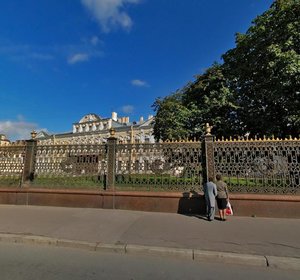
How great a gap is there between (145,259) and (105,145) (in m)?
6.15

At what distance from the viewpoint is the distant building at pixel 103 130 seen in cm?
5647

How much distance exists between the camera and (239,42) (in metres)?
16.8

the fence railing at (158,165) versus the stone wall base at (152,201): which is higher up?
the fence railing at (158,165)

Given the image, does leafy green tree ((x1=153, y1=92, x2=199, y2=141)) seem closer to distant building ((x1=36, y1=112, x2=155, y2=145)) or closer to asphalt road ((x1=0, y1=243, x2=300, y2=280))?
asphalt road ((x1=0, y1=243, x2=300, y2=280))

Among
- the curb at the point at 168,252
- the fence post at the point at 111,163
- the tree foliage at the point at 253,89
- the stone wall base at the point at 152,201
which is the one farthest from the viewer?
the tree foliage at the point at 253,89

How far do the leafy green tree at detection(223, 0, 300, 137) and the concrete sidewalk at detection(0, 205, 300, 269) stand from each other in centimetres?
716

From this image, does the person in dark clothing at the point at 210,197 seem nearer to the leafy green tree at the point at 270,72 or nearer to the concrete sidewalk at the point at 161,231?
the concrete sidewalk at the point at 161,231

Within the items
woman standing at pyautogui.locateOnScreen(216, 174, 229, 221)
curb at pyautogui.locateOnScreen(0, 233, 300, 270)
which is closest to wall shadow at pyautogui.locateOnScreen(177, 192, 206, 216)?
woman standing at pyautogui.locateOnScreen(216, 174, 229, 221)

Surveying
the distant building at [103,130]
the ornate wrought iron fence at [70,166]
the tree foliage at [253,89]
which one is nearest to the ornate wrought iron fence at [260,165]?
the tree foliage at [253,89]

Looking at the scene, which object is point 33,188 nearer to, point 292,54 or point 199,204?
point 199,204

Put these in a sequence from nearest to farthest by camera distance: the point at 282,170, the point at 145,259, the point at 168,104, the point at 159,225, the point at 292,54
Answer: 1. the point at 145,259
2. the point at 159,225
3. the point at 282,170
4. the point at 292,54
5. the point at 168,104

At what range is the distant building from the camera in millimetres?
56469

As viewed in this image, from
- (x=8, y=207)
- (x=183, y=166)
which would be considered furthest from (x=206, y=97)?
(x=8, y=207)

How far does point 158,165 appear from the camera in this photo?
10.4 meters
